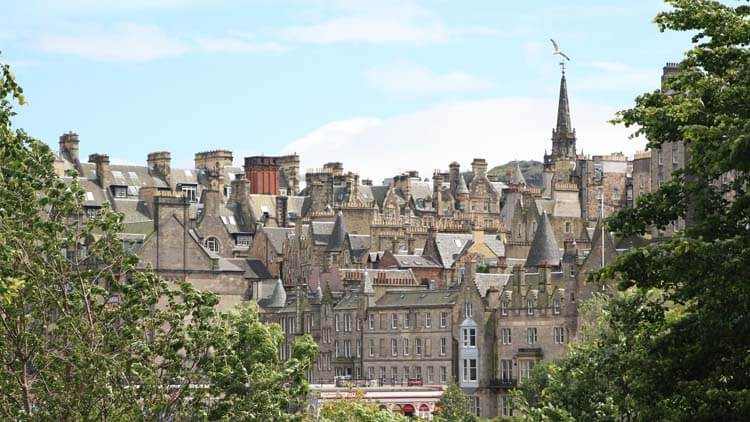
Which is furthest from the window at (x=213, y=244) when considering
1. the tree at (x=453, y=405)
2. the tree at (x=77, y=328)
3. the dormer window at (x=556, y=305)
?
the tree at (x=77, y=328)

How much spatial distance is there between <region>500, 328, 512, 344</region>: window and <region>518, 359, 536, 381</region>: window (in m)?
2.32

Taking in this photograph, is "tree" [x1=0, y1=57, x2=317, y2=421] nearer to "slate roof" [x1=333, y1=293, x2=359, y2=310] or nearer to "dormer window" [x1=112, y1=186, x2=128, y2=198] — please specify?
"slate roof" [x1=333, y1=293, x2=359, y2=310]

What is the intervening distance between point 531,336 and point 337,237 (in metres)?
43.5

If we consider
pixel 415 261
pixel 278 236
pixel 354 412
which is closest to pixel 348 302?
pixel 415 261

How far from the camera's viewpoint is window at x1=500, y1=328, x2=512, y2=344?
464 feet

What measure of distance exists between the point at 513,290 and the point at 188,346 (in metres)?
95.3

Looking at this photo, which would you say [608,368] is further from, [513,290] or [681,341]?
[513,290]

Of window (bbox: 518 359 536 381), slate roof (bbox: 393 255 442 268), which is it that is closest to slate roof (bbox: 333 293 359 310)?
slate roof (bbox: 393 255 442 268)

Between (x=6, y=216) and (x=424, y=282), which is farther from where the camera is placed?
(x=424, y=282)

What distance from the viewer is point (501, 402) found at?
14050cm

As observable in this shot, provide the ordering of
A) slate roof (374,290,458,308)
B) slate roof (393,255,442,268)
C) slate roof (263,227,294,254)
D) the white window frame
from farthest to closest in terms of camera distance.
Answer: slate roof (263,227,294,254) → slate roof (393,255,442,268) → slate roof (374,290,458,308) → the white window frame

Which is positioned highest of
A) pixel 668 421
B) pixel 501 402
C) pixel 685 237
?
pixel 685 237

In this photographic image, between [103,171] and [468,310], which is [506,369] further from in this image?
[103,171]

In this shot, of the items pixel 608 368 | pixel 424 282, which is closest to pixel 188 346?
pixel 608 368
